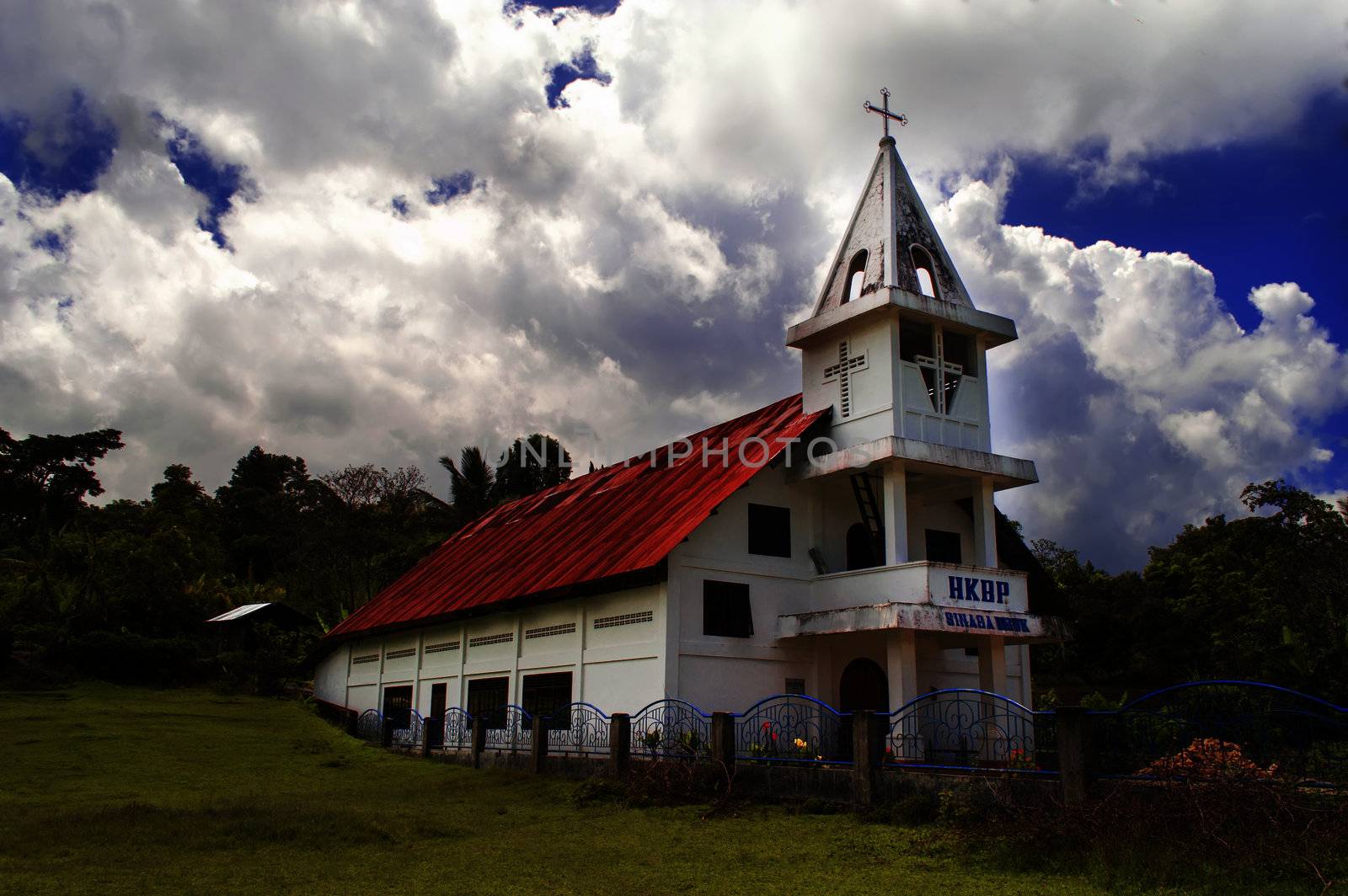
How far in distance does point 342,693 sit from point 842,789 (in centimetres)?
2104

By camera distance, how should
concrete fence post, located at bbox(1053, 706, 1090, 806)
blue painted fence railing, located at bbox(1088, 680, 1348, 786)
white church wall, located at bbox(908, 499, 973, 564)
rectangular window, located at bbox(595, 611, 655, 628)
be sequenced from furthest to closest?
1. white church wall, located at bbox(908, 499, 973, 564)
2. rectangular window, located at bbox(595, 611, 655, 628)
3. concrete fence post, located at bbox(1053, 706, 1090, 806)
4. blue painted fence railing, located at bbox(1088, 680, 1348, 786)

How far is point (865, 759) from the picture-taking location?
1303cm

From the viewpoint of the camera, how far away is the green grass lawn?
9500 millimetres

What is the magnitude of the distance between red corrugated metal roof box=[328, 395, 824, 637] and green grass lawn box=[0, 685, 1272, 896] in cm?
440

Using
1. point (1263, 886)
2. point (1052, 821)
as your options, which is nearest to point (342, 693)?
point (1052, 821)

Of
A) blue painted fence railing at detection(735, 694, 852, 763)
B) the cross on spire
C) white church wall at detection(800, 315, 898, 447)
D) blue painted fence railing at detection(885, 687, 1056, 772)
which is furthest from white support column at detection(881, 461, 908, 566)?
blue painted fence railing at detection(735, 694, 852, 763)

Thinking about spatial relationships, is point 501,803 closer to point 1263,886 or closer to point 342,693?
point 1263,886

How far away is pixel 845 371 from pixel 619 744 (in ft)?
26.8

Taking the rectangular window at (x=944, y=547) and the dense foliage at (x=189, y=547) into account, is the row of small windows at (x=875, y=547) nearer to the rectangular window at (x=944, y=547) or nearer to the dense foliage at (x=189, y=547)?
the rectangular window at (x=944, y=547)

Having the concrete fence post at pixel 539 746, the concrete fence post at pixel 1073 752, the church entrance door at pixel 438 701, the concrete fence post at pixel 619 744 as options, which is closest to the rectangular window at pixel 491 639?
the church entrance door at pixel 438 701

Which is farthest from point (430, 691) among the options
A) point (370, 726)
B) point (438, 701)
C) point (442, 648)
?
point (370, 726)

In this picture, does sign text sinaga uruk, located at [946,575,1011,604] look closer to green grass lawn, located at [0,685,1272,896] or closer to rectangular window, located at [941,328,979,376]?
rectangular window, located at [941,328,979,376]

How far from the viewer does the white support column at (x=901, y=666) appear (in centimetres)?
1819

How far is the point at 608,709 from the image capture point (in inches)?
778
